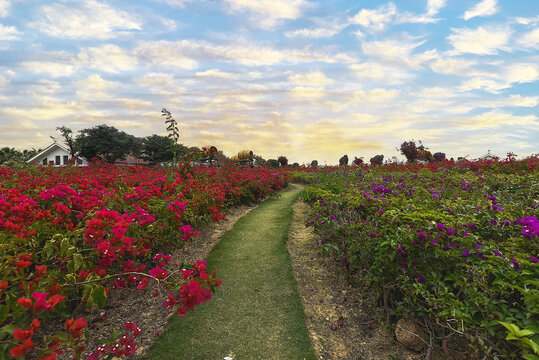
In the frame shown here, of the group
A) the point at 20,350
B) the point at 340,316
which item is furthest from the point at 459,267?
the point at 20,350

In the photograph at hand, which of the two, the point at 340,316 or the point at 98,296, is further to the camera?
the point at 340,316

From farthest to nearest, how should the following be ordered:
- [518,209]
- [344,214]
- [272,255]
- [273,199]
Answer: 1. [273,199]
2. [272,255]
3. [344,214]
4. [518,209]

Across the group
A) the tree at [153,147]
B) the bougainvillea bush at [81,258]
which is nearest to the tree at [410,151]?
the bougainvillea bush at [81,258]

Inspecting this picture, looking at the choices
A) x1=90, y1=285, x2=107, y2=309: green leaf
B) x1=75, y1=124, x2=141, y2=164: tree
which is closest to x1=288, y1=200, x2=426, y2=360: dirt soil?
x1=90, y1=285, x2=107, y2=309: green leaf

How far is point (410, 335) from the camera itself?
3.07 meters

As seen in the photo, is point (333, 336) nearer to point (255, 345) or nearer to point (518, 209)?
point (255, 345)

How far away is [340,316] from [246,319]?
130 cm

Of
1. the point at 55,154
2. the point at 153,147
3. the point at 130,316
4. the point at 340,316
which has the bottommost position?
the point at 340,316

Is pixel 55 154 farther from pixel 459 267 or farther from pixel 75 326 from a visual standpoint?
pixel 459 267

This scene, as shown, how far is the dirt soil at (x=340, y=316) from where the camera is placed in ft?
10.2

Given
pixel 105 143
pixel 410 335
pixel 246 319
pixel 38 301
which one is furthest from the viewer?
pixel 105 143

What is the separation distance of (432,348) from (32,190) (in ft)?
21.9

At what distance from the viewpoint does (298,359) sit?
296cm

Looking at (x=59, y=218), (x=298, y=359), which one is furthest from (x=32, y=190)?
(x=298, y=359)
